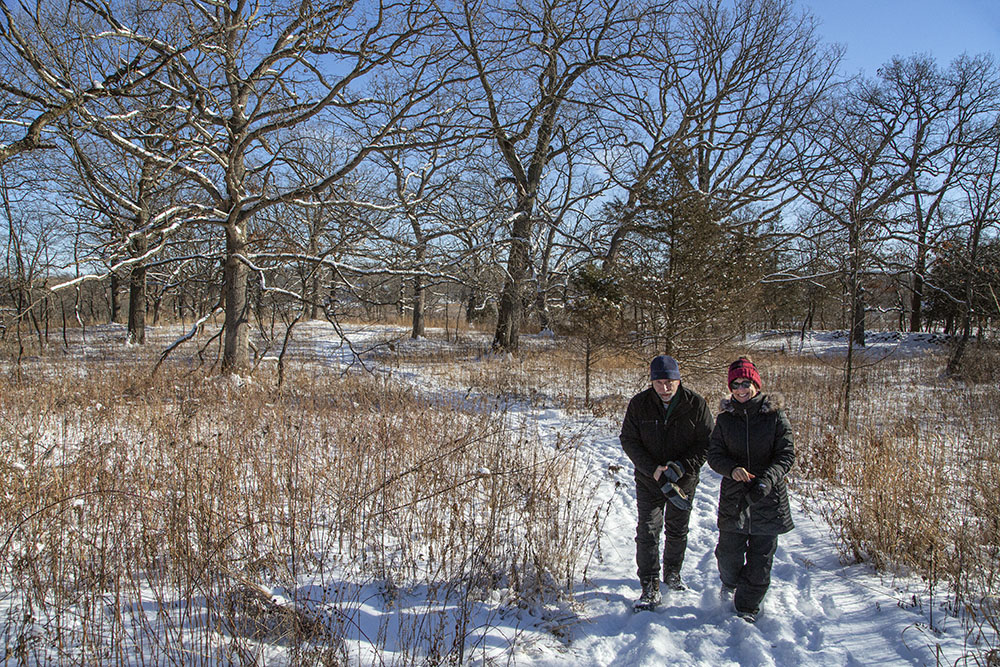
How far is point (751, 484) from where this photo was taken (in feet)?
10.5

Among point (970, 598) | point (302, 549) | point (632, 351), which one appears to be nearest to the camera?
point (970, 598)

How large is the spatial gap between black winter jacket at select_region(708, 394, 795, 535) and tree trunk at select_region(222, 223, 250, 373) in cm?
871

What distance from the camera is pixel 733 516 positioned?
3295 mm

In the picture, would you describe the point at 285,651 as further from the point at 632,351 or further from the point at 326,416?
the point at 632,351

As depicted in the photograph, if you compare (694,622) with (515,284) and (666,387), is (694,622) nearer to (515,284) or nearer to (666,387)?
(666,387)

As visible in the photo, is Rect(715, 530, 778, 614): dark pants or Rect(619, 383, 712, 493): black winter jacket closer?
Rect(715, 530, 778, 614): dark pants

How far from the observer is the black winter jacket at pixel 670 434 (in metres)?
3.49

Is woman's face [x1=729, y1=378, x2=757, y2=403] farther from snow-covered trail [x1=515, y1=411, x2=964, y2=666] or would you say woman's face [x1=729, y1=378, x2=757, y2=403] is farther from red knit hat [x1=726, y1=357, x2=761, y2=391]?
snow-covered trail [x1=515, y1=411, x2=964, y2=666]

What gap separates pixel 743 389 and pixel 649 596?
4.93 feet

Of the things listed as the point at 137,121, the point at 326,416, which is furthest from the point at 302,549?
the point at 137,121

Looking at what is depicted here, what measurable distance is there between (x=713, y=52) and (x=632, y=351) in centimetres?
1331

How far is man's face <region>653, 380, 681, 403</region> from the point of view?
341 cm

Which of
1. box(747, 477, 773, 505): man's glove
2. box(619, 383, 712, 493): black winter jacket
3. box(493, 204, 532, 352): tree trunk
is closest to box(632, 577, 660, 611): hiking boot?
box(619, 383, 712, 493): black winter jacket

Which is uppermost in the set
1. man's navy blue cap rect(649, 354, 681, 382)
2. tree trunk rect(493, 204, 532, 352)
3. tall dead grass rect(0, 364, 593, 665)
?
tree trunk rect(493, 204, 532, 352)
